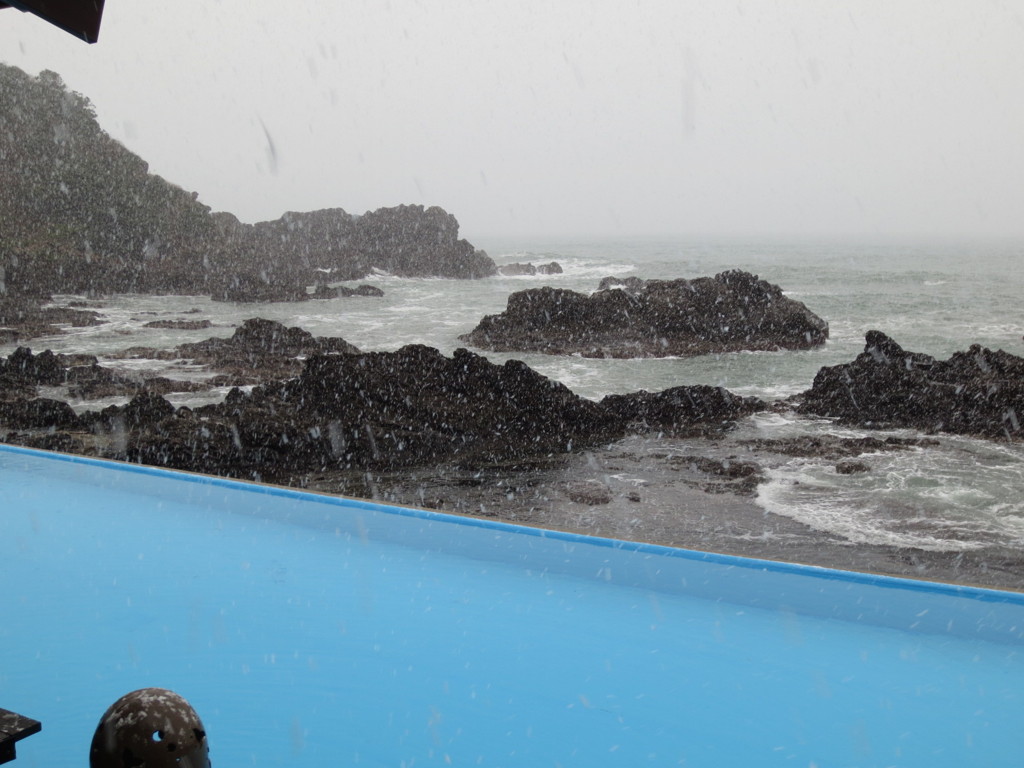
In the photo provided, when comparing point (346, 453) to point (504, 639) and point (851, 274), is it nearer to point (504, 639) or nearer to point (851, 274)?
point (504, 639)

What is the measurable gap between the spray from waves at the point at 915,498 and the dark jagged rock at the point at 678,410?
211cm

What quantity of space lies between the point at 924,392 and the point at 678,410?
4006 mm

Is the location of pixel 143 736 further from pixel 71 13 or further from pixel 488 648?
pixel 488 648

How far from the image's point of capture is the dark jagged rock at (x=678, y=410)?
12.8m

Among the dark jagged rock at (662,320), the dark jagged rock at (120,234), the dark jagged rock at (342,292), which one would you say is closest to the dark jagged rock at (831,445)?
the dark jagged rock at (662,320)

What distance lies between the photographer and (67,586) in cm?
382

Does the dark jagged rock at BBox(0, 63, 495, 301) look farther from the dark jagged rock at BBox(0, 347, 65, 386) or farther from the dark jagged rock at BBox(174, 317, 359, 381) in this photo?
the dark jagged rock at BBox(0, 347, 65, 386)

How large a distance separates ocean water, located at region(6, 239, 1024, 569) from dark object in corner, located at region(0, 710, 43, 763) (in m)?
7.98

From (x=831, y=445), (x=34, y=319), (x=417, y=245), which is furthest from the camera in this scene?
(x=417, y=245)

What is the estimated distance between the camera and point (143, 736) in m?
1.19

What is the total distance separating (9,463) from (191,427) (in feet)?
16.5

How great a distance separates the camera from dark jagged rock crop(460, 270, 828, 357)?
21.8 meters

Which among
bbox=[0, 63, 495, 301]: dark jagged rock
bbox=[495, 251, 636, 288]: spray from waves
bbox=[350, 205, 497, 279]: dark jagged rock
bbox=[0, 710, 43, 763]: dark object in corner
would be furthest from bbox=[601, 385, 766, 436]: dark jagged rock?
bbox=[350, 205, 497, 279]: dark jagged rock

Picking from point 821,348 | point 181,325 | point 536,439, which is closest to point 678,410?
point 536,439
